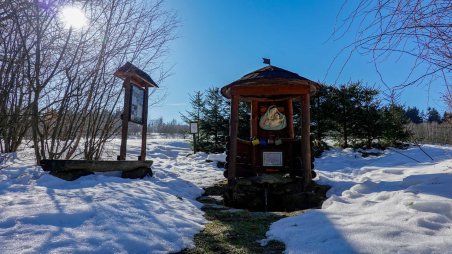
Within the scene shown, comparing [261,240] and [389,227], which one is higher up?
[389,227]

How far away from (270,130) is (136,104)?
9.99 feet

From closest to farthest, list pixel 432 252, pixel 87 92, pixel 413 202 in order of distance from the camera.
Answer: pixel 432 252, pixel 413 202, pixel 87 92

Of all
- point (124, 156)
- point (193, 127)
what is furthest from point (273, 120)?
point (193, 127)

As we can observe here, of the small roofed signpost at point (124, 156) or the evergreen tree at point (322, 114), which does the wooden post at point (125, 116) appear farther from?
the evergreen tree at point (322, 114)

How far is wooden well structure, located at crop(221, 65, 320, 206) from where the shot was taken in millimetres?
6500

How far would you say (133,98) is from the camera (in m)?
7.56

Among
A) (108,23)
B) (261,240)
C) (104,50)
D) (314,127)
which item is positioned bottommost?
(261,240)

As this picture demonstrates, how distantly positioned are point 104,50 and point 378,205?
247 inches

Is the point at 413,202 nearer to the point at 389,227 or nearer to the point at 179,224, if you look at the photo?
the point at 389,227

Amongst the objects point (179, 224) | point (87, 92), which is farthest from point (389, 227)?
point (87, 92)

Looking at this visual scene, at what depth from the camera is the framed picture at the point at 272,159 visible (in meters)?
6.94

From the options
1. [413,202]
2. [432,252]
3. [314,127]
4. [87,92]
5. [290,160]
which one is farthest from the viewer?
[314,127]

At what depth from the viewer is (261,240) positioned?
341 centimetres

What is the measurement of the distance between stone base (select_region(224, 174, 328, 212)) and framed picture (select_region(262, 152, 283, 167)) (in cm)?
42
